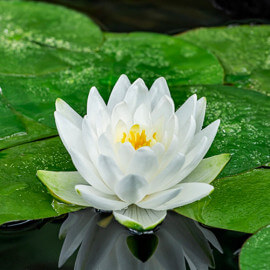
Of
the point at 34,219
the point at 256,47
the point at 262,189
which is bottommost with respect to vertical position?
the point at 34,219

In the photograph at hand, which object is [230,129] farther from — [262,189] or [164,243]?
[164,243]

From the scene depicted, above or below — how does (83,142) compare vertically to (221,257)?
above

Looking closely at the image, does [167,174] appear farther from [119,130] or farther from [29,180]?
[29,180]

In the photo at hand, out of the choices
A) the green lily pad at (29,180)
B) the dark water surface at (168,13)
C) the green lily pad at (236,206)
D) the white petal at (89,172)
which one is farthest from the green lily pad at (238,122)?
the dark water surface at (168,13)

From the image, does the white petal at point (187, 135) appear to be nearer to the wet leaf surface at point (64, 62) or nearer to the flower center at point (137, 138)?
the flower center at point (137, 138)

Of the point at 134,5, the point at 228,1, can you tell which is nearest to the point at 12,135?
the point at 134,5

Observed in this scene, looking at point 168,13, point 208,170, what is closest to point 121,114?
point 208,170
